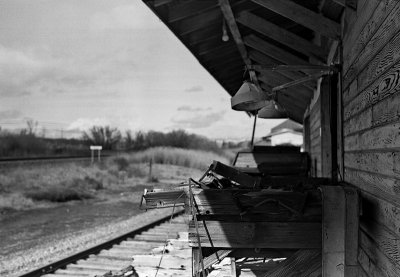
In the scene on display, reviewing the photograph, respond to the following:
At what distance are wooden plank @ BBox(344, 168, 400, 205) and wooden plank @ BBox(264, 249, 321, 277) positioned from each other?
61cm

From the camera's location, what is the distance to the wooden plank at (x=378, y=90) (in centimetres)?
217

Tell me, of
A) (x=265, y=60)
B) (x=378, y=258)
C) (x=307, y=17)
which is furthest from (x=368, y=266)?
(x=265, y=60)

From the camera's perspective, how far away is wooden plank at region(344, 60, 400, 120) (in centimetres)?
217

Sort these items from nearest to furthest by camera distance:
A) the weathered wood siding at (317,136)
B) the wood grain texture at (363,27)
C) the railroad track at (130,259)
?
the wood grain texture at (363,27) < the railroad track at (130,259) < the weathered wood siding at (317,136)

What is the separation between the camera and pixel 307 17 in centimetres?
437

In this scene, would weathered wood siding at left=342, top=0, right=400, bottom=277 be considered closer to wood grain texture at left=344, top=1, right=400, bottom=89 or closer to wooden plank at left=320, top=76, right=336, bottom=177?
wood grain texture at left=344, top=1, right=400, bottom=89

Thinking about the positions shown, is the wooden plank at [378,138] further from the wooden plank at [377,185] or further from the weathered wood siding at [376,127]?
the wooden plank at [377,185]

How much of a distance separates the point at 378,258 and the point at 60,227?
37.3ft

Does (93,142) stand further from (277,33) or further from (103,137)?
(277,33)

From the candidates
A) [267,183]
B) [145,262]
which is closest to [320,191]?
[267,183]

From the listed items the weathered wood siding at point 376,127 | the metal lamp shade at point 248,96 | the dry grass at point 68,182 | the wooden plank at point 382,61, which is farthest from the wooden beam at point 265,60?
the dry grass at point 68,182

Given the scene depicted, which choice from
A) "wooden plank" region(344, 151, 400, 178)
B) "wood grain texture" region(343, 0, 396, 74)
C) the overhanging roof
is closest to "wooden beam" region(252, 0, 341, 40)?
the overhanging roof

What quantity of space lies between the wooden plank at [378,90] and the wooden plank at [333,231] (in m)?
0.67

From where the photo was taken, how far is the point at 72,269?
21.6 feet
